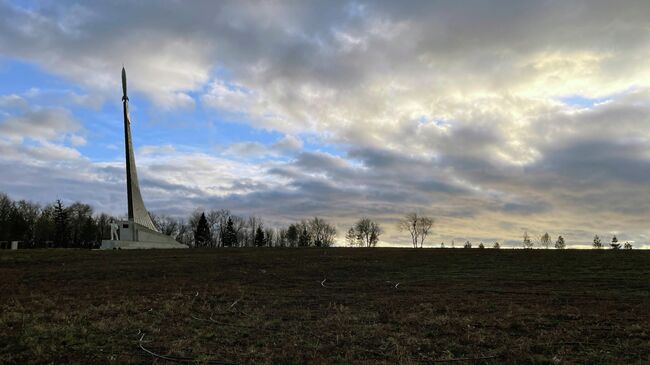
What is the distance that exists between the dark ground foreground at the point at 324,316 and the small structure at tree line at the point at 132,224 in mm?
31513

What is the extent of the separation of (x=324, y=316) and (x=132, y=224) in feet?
182

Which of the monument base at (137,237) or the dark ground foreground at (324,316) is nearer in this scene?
the dark ground foreground at (324,316)

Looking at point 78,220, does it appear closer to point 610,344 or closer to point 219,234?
point 219,234

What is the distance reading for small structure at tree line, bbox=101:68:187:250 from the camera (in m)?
60.9

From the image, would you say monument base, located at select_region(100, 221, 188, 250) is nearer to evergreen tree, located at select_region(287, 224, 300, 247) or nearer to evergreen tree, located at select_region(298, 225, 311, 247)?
evergreen tree, located at select_region(298, 225, 311, 247)

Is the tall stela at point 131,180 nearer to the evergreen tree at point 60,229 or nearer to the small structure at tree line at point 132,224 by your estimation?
the small structure at tree line at point 132,224

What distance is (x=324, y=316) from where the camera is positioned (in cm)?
1478

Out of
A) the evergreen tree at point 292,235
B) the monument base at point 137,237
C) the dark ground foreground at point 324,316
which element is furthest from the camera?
the evergreen tree at point 292,235

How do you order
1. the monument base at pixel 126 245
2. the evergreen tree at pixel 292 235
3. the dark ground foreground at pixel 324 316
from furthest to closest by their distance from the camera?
1. the evergreen tree at pixel 292 235
2. the monument base at pixel 126 245
3. the dark ground foreground at pixel 324 316

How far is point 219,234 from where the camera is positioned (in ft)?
494

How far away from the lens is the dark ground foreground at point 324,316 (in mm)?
9750

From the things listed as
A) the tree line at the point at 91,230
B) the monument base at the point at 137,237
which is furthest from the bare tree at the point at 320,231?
the monument base at the point at 137,237

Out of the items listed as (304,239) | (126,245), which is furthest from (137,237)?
(304,239)

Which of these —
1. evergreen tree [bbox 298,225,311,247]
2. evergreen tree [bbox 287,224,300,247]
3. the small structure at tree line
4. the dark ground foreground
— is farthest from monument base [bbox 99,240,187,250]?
evergreen tree [bbox 287,224,300,247]
